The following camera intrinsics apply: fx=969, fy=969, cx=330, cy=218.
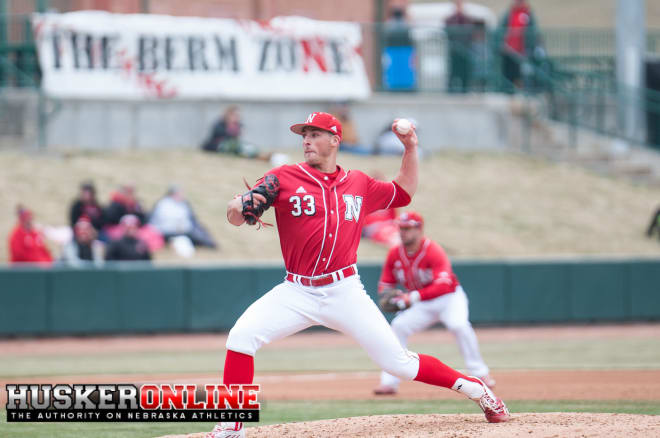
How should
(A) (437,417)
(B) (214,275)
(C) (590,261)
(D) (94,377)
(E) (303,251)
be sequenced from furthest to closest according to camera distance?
(C) (590,261) → (B) (214,275) → (D) (94,377) → (A) (437,417) → (E) (303,251)

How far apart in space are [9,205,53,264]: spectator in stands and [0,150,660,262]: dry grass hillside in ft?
4.01

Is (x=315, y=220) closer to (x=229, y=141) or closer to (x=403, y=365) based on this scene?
(x=403, y=365)

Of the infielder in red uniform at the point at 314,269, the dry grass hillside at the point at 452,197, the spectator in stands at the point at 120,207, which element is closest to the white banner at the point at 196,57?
the dry grass hillside at the point at 452,197

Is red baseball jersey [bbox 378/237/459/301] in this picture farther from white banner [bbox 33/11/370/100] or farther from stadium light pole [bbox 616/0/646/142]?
stadium light pole [bbox 616/0/646/142]

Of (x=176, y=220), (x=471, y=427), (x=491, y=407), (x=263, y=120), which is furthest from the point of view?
(x=263, y=120)

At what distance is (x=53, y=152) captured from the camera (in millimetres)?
20547

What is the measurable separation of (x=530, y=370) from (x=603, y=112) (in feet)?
46.3

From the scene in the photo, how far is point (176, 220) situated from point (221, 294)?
2.42 m

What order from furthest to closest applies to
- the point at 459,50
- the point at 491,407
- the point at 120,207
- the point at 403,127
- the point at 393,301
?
the point at 459,50 → the point at 120,207 → the point at 393,301 → the point at 491,407 → the point at 403,127

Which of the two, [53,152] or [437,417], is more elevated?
[53,152]

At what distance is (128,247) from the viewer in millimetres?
16047

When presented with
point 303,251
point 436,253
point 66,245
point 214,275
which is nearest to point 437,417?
point 303,251

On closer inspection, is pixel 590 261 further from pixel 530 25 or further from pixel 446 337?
pixel 530 25

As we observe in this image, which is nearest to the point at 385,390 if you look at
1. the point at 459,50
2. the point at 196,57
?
the point at 196,57
